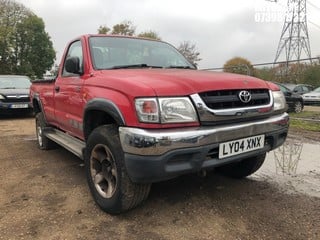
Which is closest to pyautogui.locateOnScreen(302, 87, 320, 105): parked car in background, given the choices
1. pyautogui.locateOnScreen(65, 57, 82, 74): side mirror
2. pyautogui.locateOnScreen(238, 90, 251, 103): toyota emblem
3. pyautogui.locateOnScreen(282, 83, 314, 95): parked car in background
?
pyautogui.locateOnScreen(282, 83, 314, 95): parked car in background

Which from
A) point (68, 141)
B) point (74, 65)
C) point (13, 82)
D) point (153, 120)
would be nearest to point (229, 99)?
point (153, 120)

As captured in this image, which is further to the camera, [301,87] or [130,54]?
[301,87]

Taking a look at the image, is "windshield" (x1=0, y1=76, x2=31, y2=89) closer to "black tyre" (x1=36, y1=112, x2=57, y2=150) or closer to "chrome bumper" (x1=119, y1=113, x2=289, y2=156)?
"black tyre" (x1=36, y1=112, x2=57, y2=150)

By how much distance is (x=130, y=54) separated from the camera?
437cm

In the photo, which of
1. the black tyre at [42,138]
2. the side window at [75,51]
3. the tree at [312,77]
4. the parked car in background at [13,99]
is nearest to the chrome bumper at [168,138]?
the side window at [75,51]

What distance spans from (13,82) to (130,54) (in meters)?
9.72

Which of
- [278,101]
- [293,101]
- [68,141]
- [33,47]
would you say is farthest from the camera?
[33,47]

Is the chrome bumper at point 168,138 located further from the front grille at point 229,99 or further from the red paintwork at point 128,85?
the front grille at point 229,99

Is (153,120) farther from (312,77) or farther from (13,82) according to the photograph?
(312,77)

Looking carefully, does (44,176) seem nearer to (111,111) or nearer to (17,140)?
(111,111)

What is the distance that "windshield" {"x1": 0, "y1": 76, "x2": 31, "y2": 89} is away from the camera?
1234 centimetres

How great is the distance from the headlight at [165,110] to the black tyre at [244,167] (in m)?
1.67

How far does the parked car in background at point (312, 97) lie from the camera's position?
677 inches

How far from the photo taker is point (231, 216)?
343cm
